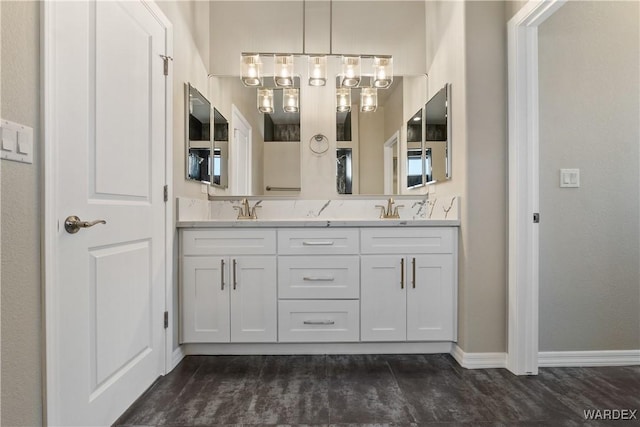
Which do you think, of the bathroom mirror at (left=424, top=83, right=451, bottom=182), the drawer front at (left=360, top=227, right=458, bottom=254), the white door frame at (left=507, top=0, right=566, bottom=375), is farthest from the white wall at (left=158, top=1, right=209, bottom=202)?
the white door frame at (left=507, top=0, right=566, bottom=375)

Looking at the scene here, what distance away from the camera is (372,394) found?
171 cm

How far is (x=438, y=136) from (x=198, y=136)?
168cm

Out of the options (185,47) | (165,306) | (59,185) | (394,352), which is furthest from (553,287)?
(185,47)

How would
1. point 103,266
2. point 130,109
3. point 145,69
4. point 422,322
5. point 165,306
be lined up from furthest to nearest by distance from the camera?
point 422,322, point 165,306, point 145,69, point 130,109, point 103,266

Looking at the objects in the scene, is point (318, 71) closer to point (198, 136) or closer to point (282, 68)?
point (282, 68)

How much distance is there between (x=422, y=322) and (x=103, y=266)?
1.74 m

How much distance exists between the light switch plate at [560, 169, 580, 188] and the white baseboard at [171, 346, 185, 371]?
8.08 feet

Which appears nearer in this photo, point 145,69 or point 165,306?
point 145,69

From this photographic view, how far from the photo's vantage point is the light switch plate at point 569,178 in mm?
1994

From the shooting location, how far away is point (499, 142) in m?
1.99

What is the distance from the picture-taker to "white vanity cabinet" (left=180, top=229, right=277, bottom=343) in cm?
211

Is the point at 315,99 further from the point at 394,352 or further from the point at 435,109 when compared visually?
the point at 394,352

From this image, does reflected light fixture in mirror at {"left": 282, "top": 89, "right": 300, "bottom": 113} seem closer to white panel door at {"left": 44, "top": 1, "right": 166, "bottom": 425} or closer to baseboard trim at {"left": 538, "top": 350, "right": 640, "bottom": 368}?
white panel door at {"left": 44, "top": 1, "right": 166, "bottom": 425}

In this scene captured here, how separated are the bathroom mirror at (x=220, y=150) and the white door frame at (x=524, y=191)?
194 cm
